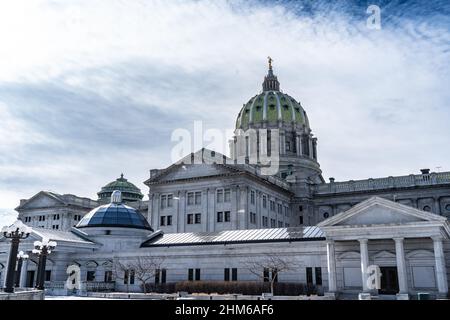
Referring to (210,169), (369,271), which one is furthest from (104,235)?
Result: (369,271)

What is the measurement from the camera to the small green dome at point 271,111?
122 metres

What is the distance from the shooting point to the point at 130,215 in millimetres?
66500

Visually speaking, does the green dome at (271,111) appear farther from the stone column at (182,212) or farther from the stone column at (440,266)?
the stone column at (440,266)

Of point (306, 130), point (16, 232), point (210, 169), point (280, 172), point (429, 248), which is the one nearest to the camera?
point (16, 232)

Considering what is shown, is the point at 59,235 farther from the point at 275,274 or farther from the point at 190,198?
the point at 190,198

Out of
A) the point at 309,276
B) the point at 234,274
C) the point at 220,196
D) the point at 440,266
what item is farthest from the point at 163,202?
the point at 440,266

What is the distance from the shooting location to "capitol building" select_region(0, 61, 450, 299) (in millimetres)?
42688

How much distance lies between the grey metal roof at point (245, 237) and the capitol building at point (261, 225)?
0.51 feet
